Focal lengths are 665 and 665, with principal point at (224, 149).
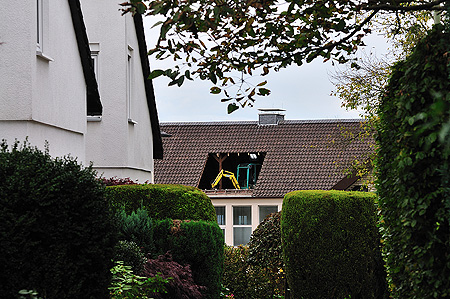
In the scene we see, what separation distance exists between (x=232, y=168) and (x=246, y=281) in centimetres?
2512

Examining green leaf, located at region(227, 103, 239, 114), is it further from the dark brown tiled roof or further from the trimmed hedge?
the dark brown tiled roof

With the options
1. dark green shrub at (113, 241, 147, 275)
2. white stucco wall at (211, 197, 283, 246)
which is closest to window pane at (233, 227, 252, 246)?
white stucco wall at (211, 197, 283, 246)

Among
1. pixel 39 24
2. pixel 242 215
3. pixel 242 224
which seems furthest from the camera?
pixel 242 215

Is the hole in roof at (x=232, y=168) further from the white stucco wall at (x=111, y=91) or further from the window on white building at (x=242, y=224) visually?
the white stucco wall at (x=111, y=91)

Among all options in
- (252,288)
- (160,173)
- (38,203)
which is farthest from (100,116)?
(160,173)

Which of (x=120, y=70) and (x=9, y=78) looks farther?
(x=120, y=70)

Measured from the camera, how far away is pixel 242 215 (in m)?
37.2

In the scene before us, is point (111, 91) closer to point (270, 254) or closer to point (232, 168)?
point (270, 254)

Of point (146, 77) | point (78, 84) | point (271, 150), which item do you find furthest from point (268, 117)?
point (78, 84)

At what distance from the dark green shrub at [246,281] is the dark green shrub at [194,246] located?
375 cm

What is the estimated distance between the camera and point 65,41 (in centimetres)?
1217

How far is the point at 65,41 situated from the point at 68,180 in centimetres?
649

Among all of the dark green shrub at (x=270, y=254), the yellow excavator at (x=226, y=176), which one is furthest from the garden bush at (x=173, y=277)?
the yellow excavator at (x=226, y=176)

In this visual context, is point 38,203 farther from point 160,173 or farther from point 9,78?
point 160,173
